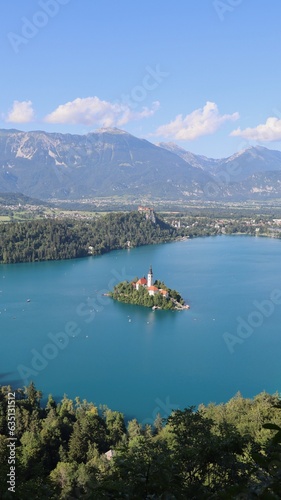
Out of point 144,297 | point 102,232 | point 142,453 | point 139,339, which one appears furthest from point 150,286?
point 102,232

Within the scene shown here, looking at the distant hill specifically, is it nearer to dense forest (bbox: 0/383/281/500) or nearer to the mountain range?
the mountain range

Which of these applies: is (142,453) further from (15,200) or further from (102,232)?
(15,200)

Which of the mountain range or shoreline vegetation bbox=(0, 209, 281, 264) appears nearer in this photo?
shoreline vegetation bbox=(0, 209, 281, 264)

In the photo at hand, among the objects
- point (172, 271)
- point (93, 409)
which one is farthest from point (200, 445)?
point (172, 271)

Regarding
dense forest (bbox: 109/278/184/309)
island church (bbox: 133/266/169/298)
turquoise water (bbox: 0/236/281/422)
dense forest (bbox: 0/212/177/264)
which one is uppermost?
dense forest (bbox: 0/212/177/264)

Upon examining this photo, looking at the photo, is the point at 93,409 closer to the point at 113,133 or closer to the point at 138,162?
the point at 138,162

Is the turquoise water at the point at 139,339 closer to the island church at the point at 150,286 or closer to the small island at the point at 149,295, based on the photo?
the small island at the point at 149,295

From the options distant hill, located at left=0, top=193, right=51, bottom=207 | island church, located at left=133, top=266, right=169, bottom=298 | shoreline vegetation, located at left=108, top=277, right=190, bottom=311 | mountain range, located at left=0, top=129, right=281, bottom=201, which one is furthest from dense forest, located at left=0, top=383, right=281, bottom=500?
mountain range, located at left=0, top=129, right=281, bottom=201
